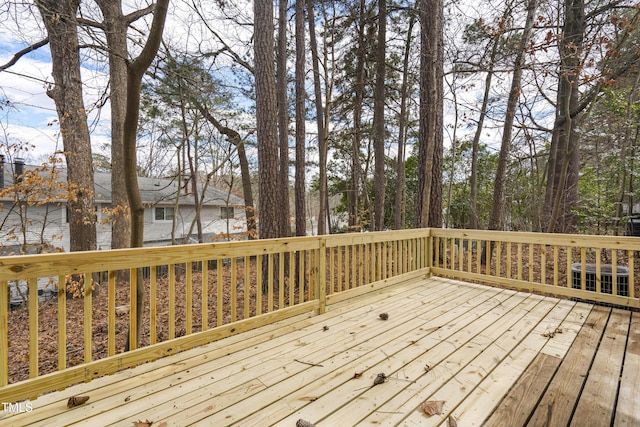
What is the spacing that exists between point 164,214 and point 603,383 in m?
16.5

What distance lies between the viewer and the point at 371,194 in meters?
12.1

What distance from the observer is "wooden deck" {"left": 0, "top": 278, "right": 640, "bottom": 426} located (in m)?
1.71

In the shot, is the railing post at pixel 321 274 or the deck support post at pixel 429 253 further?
the deck support post at pixel 429 253

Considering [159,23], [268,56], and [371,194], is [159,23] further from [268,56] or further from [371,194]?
[371,194]

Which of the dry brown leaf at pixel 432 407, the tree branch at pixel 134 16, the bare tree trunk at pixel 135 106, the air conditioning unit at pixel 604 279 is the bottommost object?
the dry brown leaf at pixel 432 407

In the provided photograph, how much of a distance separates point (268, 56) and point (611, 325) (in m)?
5.85

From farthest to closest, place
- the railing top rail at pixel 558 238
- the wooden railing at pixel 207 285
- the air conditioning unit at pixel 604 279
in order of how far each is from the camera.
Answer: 1. the air conditioning unit at pixel 604 279
2. the railing top rail at pixel 558 238
3. the wooden railing at pixel 207 285

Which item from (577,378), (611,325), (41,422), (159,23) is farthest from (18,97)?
(611,325)

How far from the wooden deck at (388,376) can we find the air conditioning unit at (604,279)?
502mm

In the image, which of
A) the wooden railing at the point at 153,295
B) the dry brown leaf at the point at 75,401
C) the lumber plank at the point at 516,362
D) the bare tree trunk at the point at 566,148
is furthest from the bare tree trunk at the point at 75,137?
the bare tree trunk at the point at 566,148

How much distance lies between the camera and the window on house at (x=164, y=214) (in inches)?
593

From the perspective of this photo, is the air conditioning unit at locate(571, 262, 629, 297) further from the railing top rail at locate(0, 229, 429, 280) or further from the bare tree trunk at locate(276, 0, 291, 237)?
the bare tree trunk at locate(276, 0, 291, 237)

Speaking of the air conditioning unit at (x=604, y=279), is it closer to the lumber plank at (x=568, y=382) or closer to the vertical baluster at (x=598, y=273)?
the vertical baluster at (x=598, y=273)

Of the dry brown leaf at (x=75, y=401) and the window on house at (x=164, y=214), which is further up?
the window on house at (x=164, y=214)
